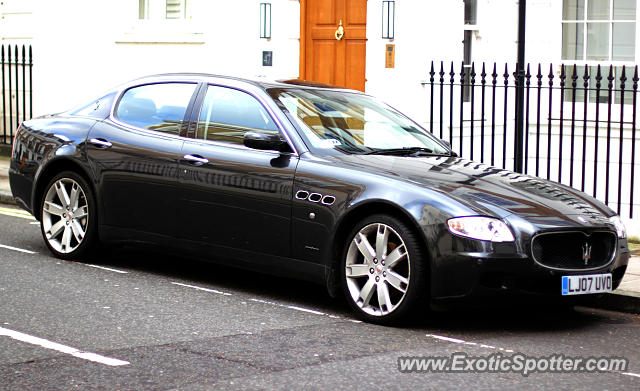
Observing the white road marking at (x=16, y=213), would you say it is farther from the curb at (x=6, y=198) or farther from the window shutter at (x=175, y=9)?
the window shutter at (x=175, y=9)

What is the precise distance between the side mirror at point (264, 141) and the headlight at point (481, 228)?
1.48 meters

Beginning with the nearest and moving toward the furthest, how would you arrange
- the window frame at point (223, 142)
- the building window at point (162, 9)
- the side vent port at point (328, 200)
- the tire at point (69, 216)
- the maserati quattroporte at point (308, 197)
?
the maserati quattroporte at point (308, 197) → the side vent port at point (328, 200) → the window frame at point (223, 142) → the tire at point (69, 216) → the building window at point (162, 9)

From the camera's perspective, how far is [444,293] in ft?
21.0

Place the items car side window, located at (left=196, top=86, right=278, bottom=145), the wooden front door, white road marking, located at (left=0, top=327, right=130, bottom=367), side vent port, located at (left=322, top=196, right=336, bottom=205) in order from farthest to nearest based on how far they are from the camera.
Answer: the wooden front door
car side window, located at (left=196, top=86, right=278, bottom=145)
side vent port, located at (left=322, top=196, right=336, bottom=205)
white road marking, located at (left=0, top=327, right=130, bottom=367)

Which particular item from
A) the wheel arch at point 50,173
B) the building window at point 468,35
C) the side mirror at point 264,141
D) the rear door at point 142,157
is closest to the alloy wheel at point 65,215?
the wheel arch at point 50,173

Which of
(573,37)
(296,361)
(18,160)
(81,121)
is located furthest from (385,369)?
(573,37)

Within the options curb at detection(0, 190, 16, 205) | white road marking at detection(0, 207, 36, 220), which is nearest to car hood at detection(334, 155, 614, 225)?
white road marking at detection(0, 207, 36, 220)

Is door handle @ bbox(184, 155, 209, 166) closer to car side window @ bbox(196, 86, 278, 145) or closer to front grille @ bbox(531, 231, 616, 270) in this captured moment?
car side window @ bbox(196, 86, 278, 145)

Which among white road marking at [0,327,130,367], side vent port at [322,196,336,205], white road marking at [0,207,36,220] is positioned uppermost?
side vent port at [322,196,336,205]

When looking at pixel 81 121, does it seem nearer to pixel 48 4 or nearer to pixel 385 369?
pixel 385 369

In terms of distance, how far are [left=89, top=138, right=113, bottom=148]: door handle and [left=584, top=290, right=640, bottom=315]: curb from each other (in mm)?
3878

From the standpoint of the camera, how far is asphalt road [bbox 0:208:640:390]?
534cm

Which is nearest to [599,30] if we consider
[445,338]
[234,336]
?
[445,338]

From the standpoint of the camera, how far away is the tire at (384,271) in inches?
255
